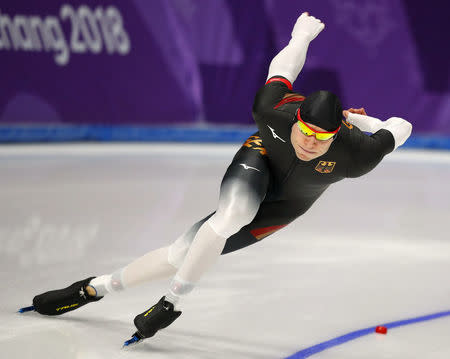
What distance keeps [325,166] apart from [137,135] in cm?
766

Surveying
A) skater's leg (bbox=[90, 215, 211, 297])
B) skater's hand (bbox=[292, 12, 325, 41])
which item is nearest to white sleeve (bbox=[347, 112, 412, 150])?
skater's hand (bbox=[292, 12, 325, 41])

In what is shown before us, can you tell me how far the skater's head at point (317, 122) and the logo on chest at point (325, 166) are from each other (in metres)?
0.08

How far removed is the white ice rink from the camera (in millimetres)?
2963

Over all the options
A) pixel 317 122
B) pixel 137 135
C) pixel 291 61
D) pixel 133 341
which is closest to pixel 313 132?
pixel 317 122

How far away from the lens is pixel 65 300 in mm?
3201

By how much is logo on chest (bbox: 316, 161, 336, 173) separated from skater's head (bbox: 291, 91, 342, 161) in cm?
8

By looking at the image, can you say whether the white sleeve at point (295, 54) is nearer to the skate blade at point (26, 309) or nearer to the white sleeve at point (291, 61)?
the white sleeve at point (291, 61)

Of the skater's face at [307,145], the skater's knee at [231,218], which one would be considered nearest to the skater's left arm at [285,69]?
the skater's face at [307,145]

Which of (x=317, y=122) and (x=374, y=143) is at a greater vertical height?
(x=317, y=122)

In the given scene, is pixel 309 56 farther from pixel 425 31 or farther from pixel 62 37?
pixel 62 37

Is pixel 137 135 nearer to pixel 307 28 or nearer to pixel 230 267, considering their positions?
pixel 230 267

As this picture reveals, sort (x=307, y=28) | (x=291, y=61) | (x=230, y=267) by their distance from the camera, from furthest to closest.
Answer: (x=230, y=267)
(x=307, y=28)
(x=291, y=61)

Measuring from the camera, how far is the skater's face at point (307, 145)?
2.74m

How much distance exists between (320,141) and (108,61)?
298 inches
